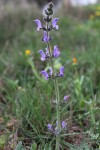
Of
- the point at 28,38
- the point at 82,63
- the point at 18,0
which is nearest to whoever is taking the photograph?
the point at 82,63

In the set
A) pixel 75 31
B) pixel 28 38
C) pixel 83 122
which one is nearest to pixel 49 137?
pixel 83 122

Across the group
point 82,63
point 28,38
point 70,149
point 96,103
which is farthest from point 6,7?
point 70,149

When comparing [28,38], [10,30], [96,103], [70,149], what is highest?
[10,30]

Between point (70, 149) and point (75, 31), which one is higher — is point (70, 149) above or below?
below

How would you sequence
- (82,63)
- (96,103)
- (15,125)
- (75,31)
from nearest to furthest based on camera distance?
(15,125) < (96,103) < (82,63) < (75,31)

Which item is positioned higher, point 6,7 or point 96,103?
point 6,7

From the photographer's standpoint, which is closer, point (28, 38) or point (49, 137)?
point (49, 137)

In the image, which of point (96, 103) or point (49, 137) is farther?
point (96, 103)

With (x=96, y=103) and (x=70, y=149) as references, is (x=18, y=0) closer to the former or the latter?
(x=96, y=103)

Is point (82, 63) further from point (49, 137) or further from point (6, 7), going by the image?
point (6, 7)
